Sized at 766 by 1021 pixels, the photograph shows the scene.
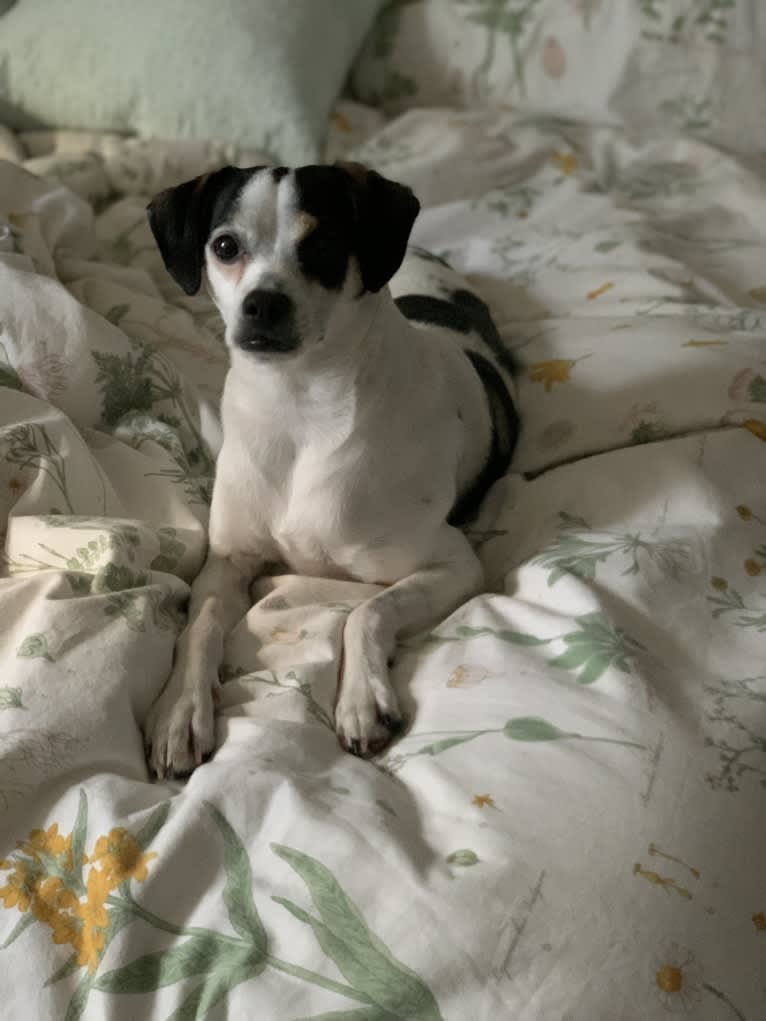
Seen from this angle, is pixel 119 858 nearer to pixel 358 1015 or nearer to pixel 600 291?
pixel 358 1015

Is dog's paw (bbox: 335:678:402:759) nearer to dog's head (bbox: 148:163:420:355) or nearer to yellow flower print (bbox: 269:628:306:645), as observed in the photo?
yellow flower print (bbox: 269:628:306:645)

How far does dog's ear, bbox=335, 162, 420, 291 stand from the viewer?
54.8 inches

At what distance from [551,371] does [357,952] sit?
1.19 meters

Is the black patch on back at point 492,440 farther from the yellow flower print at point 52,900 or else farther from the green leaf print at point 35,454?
the yellow flower print at point 52,900

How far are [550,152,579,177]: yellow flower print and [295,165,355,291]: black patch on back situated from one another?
1284 mm

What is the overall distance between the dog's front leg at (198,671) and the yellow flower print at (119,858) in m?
0.16

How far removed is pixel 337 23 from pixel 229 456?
5.06 ft

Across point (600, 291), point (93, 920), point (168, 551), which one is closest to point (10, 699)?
point (93, 920)

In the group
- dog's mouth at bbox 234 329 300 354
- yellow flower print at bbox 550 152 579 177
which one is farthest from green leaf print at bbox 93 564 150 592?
yellow flower print at bbox 550 152 579 177

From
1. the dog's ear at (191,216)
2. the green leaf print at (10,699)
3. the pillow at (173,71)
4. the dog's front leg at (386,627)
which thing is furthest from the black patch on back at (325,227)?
the pillow at (173,71)

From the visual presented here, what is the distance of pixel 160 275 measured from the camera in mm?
2121

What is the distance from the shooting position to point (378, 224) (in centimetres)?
140

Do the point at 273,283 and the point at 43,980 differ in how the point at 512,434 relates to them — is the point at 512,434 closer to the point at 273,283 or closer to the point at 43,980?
the point at 273,283

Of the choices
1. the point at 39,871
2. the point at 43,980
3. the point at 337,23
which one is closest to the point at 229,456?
the point at 39,871
